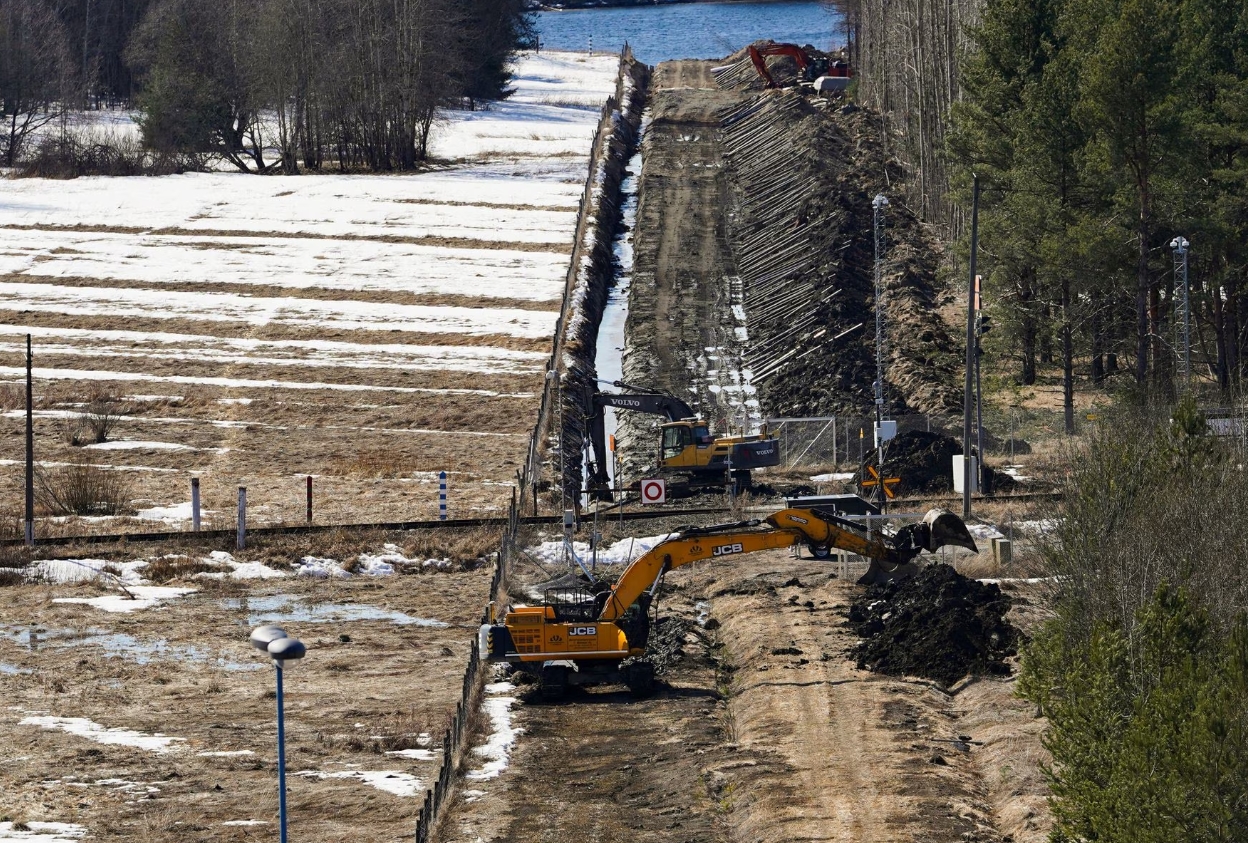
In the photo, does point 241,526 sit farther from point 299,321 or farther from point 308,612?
point 299,321

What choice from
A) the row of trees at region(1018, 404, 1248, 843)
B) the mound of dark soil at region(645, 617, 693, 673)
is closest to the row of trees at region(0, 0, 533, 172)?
the mound of dark soil at region(645, 617, 693, 673)

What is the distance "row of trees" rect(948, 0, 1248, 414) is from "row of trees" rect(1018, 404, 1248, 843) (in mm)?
18402

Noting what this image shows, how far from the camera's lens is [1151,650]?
64.1 feet

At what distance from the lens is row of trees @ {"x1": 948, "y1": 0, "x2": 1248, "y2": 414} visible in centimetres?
4731

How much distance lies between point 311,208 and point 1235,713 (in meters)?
73.7

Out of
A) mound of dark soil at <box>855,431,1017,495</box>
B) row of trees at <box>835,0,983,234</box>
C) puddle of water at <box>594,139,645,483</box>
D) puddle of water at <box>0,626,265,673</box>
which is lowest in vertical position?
puddle of water at <box>0,626,265,673</box>

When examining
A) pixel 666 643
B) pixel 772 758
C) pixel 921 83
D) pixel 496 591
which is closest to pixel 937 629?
pixel 666 643

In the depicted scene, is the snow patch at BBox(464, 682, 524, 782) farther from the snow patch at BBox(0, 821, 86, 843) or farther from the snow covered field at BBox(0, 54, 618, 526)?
the snow covered field at BBox(0, 54, 618, 526)

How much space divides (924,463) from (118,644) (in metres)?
21.3

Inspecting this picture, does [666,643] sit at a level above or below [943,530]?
below

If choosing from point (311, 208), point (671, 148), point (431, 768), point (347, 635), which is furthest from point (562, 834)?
point (671, 148)

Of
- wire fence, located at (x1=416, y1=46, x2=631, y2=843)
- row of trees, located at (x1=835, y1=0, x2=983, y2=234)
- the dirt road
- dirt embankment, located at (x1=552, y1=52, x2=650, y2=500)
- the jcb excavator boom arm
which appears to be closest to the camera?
wire fence, located at (x1=416, y1=46, x2=631, y2=843)

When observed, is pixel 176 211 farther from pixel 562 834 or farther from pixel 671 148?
pixel 562 834

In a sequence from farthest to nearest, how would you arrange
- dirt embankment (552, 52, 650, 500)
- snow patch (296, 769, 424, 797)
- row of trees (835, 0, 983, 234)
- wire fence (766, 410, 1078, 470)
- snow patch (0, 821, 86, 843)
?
row of trees (835, 0, 983, 234), dirt embankment (552, 52, 650, 500), wire fence (766, 410, 1078, 470), snow patch (296, 769, 424, 797), snow patch (0, 821, 86, 843)
